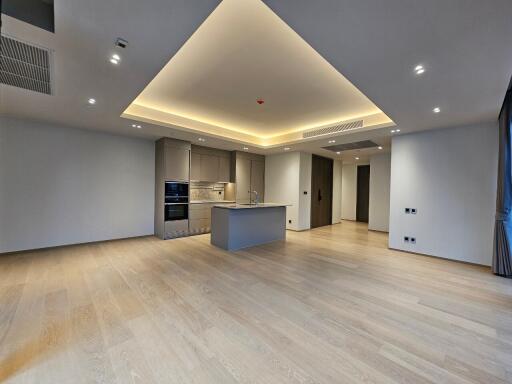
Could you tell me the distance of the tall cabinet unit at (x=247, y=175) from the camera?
751 cm

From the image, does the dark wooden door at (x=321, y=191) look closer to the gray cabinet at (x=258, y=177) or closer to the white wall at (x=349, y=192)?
the gray cabinet at (x=258, y=177)

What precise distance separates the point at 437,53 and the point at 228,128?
15.6 ft

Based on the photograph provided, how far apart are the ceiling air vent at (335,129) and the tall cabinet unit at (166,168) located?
11.0 ft

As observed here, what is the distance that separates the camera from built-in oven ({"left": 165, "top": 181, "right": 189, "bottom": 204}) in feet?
19.2

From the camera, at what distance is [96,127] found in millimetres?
4930

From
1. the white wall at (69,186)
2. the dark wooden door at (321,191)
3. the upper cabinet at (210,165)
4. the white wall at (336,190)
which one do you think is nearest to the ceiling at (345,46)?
the white wall at (69,186)

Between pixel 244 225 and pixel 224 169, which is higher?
pixel 224 169

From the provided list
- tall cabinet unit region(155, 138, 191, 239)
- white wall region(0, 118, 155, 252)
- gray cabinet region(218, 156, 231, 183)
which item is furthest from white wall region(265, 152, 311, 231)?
white wall region(0, 118, 155, 252)

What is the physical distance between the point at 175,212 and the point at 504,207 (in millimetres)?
6793

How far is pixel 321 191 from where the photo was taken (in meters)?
8.45

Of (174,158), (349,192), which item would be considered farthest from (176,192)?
(349,192)

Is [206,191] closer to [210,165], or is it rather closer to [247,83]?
[210,165]

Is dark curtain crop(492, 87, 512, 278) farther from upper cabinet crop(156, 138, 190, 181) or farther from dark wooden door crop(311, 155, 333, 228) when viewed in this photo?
upper cabinet crop(156, 138, 190, 181)

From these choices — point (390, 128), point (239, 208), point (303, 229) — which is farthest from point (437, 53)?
point (303, 229)
